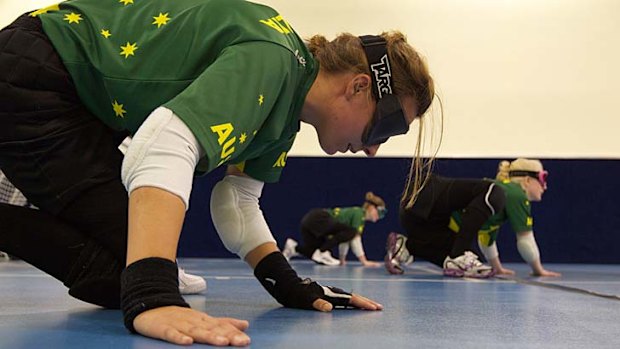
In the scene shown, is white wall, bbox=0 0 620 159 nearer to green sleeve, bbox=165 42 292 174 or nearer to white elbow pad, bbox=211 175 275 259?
white elbow pad, bbox=211 175 275 259

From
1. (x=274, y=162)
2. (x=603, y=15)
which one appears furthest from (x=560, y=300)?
(x=603, y=15)

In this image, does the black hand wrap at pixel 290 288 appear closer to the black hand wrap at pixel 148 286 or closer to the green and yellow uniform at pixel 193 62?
the green and yellow uniform at pixel 193 62

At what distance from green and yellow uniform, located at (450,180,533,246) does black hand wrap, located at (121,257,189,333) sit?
3595 millimetres

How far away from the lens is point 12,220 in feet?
5.26

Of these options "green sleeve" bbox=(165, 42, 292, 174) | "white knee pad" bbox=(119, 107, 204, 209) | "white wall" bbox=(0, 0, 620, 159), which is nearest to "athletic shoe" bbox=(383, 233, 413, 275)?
"white wall" bbox=(0, 0, 620, 159)

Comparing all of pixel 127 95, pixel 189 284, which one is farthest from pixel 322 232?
pixel 127 95

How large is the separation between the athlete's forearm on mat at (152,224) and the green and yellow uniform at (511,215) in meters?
3.59

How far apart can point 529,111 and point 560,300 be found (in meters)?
5.36

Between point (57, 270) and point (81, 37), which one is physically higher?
point (81, 37)

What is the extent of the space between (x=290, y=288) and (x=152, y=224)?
722 millimetres

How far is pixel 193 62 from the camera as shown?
142 cm

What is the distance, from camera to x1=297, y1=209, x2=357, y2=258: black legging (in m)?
6.43

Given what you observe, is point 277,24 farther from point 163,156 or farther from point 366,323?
point 366,323

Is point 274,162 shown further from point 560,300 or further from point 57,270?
point 560,300
